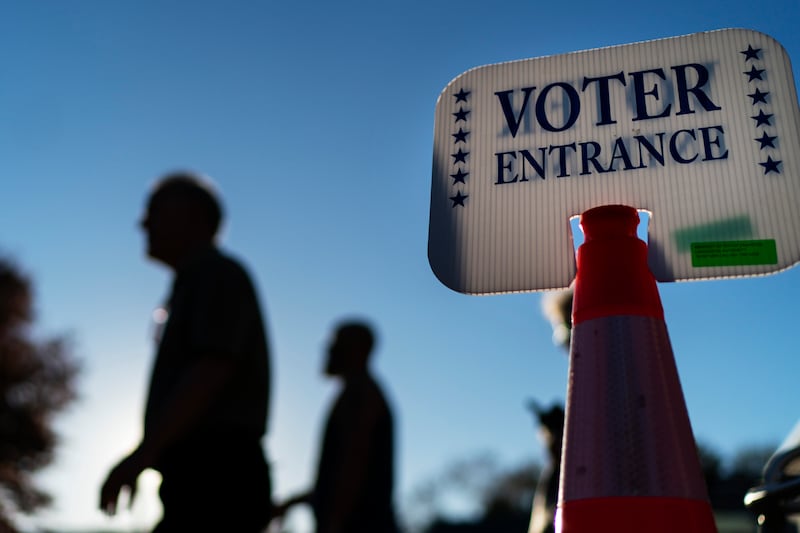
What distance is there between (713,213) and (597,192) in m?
0.14

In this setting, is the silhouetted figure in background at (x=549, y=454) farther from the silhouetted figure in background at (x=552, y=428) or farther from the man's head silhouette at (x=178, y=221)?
the man's head silhouette at (x=178, y=221)

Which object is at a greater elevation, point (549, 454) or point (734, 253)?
point (734, 253)

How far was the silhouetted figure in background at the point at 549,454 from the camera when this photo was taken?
8.37 ft

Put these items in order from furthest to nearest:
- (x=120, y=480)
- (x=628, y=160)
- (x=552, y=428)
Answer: (x=552, y=428), (x=120, y=480), (x=628, y=160)

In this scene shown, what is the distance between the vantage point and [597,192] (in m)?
0.94

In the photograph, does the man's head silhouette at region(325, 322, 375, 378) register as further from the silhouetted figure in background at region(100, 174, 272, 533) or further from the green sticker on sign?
the green sticker on sign

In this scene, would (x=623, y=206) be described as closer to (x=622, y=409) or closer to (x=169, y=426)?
(x=622, y=409)

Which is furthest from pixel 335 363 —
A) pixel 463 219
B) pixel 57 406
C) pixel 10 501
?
pixel 57 406

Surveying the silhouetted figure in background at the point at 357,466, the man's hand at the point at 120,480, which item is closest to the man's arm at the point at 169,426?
the man's hand at the point at 120,480

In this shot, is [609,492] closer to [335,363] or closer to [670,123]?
[670,123]

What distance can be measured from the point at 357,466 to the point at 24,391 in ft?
56.7

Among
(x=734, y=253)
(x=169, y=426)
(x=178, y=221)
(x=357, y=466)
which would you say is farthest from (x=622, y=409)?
(x=357, y=466)

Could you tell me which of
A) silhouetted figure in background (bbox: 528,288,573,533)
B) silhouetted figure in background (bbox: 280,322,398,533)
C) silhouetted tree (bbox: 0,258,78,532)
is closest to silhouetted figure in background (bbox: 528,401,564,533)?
silhouetted figure in background (bbox: 528,288,573,533)

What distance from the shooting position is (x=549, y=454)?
2.75 metres
